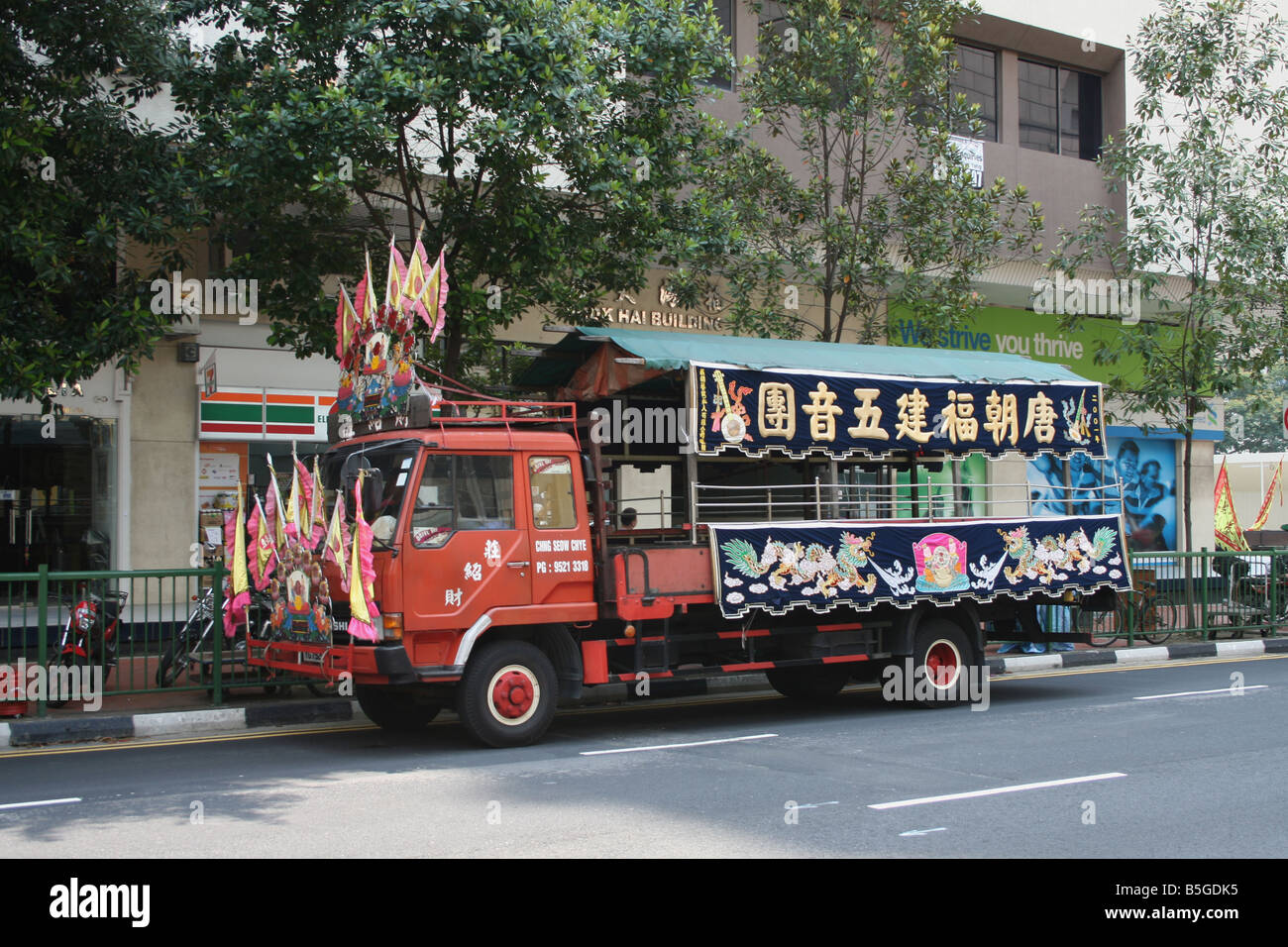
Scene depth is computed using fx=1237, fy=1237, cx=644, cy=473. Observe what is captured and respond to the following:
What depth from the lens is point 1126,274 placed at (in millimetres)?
19344

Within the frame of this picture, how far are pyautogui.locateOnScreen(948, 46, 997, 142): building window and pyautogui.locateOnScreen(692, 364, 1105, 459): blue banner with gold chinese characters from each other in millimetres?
11980

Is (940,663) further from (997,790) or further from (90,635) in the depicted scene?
(90,635)

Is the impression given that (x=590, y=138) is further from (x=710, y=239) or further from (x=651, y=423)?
(x=651, y=423)

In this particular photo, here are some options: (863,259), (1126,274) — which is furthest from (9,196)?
(1126,274)

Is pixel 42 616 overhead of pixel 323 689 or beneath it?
overhead

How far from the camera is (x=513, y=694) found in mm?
9711

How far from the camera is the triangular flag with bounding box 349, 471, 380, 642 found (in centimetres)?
897

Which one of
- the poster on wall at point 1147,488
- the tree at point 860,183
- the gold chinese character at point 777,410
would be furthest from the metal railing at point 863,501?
the poster on wall at point 1147,488

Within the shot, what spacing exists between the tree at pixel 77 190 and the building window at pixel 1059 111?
16.9 m

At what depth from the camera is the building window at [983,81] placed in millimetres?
23156

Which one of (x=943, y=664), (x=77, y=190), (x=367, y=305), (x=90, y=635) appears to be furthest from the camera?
(x=77, y=190)

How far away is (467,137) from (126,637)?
5.67 meters

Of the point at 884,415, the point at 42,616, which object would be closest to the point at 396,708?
the point at 42,616
